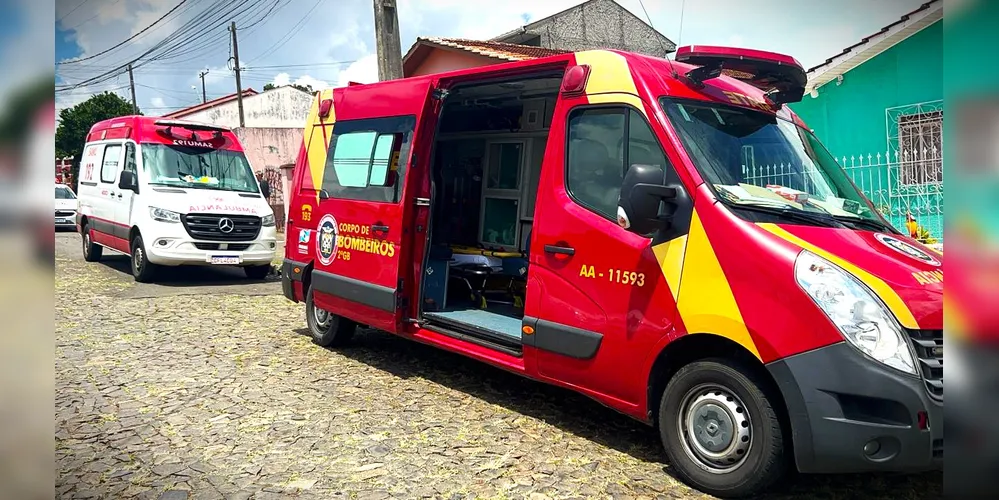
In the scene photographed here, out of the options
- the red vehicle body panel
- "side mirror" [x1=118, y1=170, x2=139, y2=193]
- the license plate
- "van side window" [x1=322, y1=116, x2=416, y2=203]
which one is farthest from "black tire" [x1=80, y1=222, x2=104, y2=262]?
the red vehicle body panel

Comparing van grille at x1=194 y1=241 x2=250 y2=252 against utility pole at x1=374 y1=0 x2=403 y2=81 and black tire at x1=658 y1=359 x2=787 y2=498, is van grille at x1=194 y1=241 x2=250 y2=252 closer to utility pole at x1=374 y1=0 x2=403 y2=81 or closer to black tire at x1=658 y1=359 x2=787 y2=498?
utility pole at x1=374 y1=0 x2=403 y2=81

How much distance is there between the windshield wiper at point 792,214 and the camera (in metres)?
3.79

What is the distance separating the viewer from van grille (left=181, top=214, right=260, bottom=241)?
1086 centimetres

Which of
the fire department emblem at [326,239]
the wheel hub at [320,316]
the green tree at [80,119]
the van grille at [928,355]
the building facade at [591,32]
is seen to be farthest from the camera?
the building facade at [591,32]

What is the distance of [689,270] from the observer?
3.80 metres

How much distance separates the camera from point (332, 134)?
6953 millimetres

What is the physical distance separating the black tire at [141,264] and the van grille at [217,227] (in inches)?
34.2

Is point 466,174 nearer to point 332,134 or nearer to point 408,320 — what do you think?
point 332,134

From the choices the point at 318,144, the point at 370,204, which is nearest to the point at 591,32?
the point at 318,144

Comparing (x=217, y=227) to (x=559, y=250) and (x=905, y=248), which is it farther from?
(x=905, y=248)

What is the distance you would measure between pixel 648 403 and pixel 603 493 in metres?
0.58

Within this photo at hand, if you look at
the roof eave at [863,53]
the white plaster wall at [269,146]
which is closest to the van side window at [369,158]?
the roof eave at [863,53]

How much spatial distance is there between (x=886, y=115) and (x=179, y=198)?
11024 millimetres

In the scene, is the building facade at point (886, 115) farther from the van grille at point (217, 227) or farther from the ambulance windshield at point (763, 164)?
the van grille at point (217, 227)
